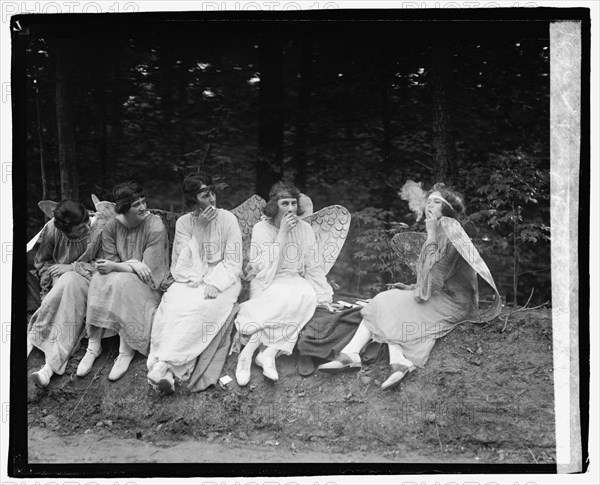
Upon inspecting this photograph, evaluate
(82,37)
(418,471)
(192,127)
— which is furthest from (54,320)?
(418,471)

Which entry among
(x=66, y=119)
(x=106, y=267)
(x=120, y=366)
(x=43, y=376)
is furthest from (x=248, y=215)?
(x=43, y=376)

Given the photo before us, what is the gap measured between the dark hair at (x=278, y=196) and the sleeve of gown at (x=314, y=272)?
0.22 metres

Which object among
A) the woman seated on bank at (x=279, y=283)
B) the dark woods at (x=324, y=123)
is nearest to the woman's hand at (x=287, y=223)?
the woman seated on bank at (x=279, y=283)

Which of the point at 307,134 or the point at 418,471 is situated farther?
the point at 307,134

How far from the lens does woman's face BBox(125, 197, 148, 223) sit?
17.5 feet

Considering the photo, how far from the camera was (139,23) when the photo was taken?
5.26m

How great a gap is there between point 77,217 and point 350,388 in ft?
7.72

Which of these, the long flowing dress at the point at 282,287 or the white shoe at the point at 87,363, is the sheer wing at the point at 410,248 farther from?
the white shoe at the point at 87,363

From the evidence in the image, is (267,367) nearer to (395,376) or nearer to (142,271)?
(395,376)

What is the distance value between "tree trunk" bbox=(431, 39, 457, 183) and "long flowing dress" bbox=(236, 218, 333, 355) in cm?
109

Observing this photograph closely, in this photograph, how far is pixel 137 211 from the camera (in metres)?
5.36

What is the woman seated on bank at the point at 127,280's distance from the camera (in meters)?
5.25

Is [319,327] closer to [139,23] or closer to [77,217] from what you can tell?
[77,217]

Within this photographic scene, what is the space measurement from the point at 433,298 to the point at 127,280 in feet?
7.28
